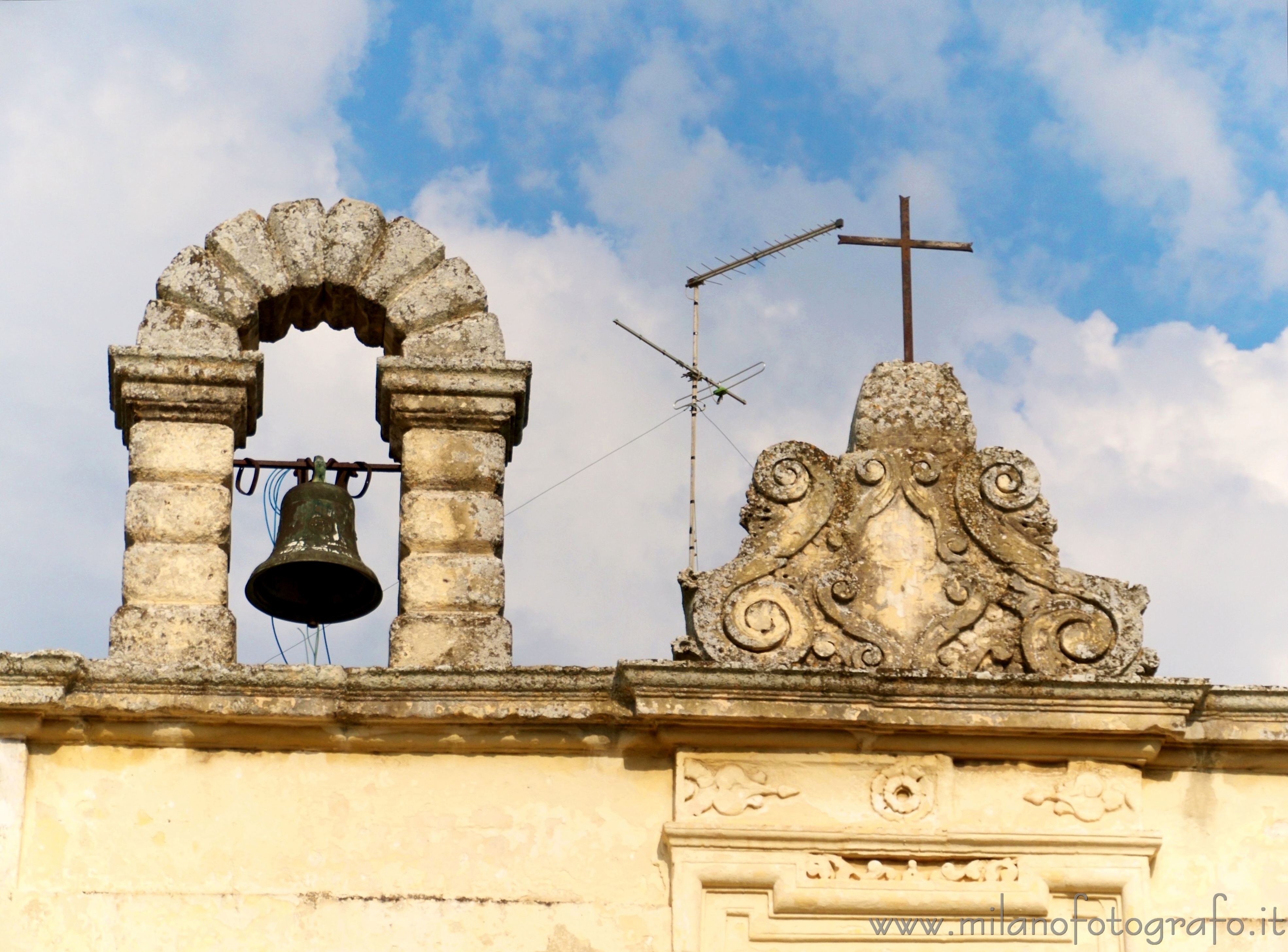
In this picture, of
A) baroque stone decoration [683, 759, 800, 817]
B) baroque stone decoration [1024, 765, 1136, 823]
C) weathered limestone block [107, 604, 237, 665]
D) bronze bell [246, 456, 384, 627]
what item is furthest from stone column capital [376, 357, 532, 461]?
baroque stone decoration [1024, 765, 1136, 823]

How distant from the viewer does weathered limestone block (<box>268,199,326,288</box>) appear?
9047 mm

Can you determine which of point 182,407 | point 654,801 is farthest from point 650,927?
point 182,407

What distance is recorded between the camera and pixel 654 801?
8203mm

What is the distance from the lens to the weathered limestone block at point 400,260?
29.7 feet

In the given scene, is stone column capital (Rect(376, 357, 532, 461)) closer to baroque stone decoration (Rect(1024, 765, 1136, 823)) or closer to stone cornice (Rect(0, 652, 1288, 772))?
stone cornice (Rect(0, 652, 1288, 772))

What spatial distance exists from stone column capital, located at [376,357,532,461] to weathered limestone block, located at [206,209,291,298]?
0.51m

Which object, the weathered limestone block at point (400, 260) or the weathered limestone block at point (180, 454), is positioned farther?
the weathered limestone block at point (400, 260)

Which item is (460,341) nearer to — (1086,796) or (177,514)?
(177,514)

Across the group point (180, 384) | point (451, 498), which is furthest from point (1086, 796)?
point (180, 384)

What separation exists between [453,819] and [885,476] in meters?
1.83

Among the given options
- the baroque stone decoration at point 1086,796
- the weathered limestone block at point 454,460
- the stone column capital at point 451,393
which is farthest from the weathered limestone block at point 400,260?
the baroque stone decoration at point 1086,796

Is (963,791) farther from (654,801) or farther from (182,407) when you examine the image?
(182,407)

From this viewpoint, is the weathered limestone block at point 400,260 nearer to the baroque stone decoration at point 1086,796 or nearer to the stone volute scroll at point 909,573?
the stone volute scroll at point 909,573

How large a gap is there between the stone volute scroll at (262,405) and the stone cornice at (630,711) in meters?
0.22
